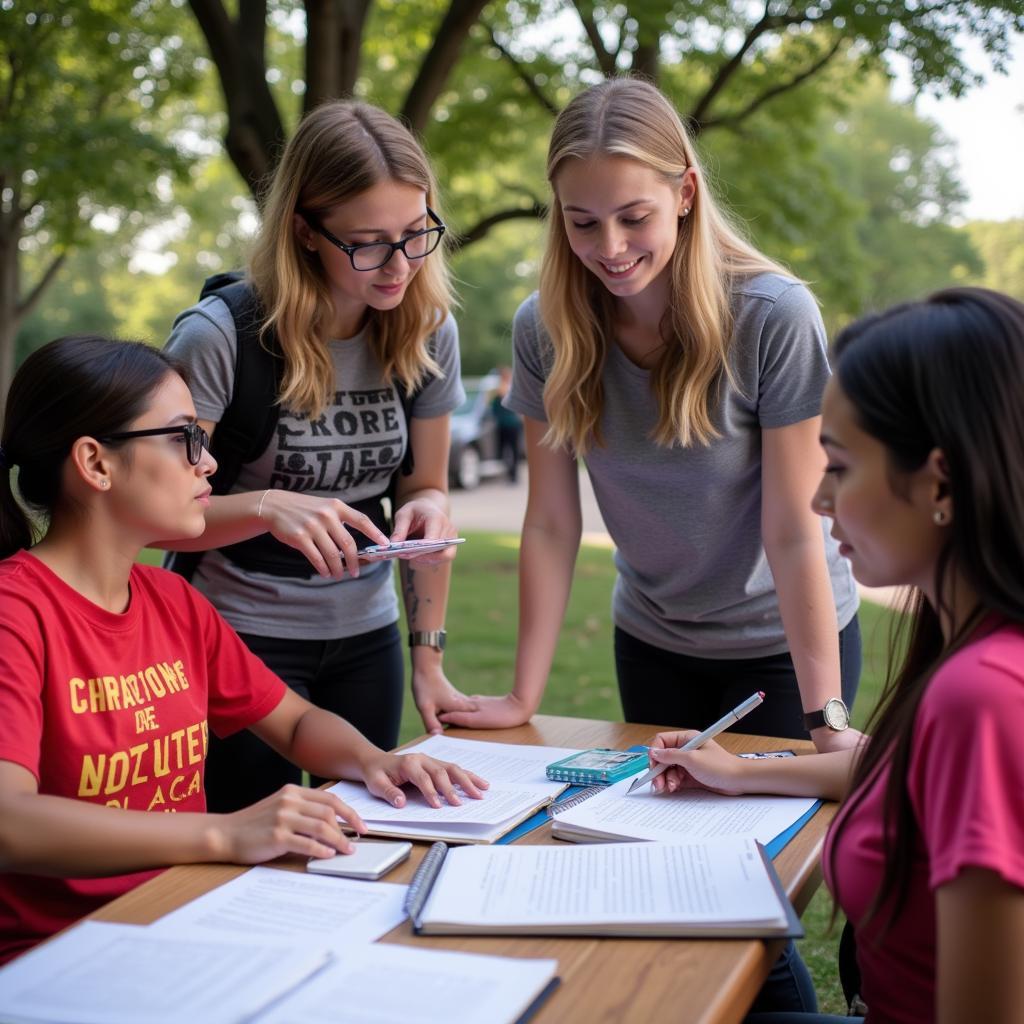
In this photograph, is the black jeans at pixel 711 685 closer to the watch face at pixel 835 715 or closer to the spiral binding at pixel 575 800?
the watch face at pixel 835 715

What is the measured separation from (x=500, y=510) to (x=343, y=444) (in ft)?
45.0

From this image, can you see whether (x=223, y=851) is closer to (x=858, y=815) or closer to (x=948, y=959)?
(x=858, y=815)

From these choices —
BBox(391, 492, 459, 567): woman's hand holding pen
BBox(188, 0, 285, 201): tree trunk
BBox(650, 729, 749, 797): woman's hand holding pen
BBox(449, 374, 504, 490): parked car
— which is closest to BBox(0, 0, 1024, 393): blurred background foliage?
BBox(188, 0, 285, 201): tree trunk

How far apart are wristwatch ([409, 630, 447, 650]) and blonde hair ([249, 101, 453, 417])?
0.61 meters

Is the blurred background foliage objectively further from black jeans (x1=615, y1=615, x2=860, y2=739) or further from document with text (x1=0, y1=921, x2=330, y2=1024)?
document with text (x1=0, y1=921, x2=330, y2=1024)

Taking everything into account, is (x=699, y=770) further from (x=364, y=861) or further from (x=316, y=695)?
(x=316, y=695)

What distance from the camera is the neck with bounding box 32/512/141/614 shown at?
7.32ft

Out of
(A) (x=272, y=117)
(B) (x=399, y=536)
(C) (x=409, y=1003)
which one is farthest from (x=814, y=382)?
(A) (x=272, y=117)

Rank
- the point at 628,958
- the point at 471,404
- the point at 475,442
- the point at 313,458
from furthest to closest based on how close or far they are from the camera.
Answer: the point at 471,404
the point at 475,442
the point at 313,458
the point at 628,958

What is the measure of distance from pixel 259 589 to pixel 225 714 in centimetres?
41

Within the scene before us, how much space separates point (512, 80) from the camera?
10422mm

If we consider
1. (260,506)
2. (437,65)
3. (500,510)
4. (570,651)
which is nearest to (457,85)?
(437,65)

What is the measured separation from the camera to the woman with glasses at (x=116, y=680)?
189 centimetres

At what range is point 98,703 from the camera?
212 cm
